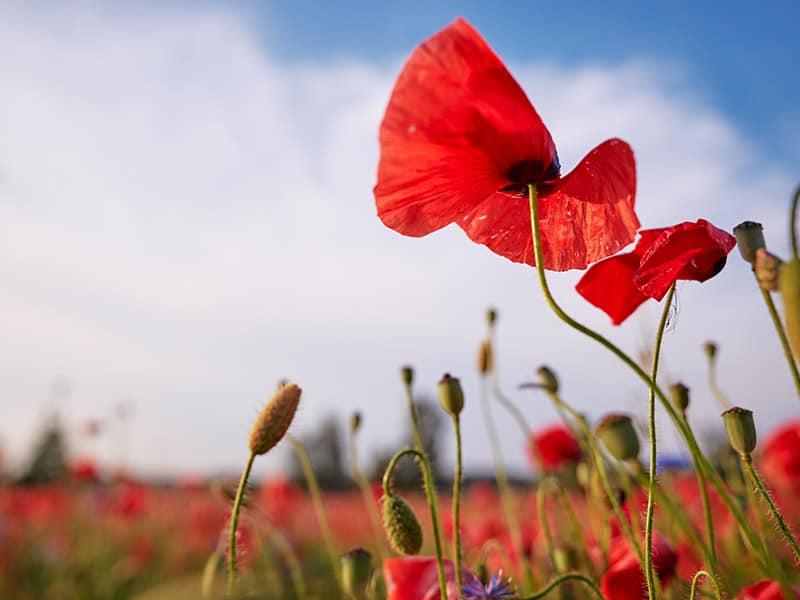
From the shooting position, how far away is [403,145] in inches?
28.1

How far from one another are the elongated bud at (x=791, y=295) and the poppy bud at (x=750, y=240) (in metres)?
0.12

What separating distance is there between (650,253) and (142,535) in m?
5.24

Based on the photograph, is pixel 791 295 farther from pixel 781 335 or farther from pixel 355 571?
pixel 355 571

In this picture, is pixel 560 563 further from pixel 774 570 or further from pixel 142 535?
pixel 142 535

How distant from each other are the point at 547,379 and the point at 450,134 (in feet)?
1.53

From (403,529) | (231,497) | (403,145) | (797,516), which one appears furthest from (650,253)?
(797,516)

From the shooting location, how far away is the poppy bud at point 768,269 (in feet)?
1.86

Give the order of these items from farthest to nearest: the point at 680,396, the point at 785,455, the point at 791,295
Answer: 1. the point at 785,455
2. the point at 680,396
3. the point at 791,295

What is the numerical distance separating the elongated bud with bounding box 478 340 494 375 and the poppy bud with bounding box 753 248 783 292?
706 millimetres

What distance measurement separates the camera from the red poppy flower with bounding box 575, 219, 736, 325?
2.35 ft

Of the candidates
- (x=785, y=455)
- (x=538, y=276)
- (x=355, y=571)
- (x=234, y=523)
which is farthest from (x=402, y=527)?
(x=785, y=455)

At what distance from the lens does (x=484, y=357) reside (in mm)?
1271

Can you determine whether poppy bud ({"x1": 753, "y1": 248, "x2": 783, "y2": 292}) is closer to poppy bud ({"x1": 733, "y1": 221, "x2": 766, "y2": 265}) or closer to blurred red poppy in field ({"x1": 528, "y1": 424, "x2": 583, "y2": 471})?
poppy bud ({"x1": 733, "y1": 221, "x2": 766, "y2": 265})

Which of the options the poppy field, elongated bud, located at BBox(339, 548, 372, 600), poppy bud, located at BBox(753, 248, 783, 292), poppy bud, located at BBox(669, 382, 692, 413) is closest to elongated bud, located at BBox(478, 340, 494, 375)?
the poppy field
